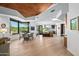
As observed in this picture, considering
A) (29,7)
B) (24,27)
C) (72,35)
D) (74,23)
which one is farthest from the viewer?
(72,35)

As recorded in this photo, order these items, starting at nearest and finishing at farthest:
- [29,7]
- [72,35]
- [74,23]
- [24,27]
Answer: [29,7] < [74,23] < [24,27] < [72,35]

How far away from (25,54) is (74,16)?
7.18 feet

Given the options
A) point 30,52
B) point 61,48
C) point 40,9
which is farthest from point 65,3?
point 30,52

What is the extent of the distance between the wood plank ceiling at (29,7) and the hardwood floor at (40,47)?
39.0 inches

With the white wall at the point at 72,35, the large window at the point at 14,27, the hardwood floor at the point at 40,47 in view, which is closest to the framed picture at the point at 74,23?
the white wall at the point at 72,35

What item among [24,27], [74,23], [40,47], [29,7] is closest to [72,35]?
[74,23]

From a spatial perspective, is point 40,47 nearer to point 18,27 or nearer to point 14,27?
point 18,27

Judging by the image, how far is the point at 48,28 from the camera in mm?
4910

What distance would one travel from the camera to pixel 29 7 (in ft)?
14.4

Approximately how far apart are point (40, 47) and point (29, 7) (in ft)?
4.87

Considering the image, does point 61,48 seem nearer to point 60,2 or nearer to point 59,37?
point 59,37

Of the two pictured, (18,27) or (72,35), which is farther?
(72,35)

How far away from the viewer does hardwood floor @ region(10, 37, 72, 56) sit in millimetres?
4551

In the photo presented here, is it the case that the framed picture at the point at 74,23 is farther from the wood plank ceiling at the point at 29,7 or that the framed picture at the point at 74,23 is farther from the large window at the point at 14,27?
the large window at the point at 14,27
